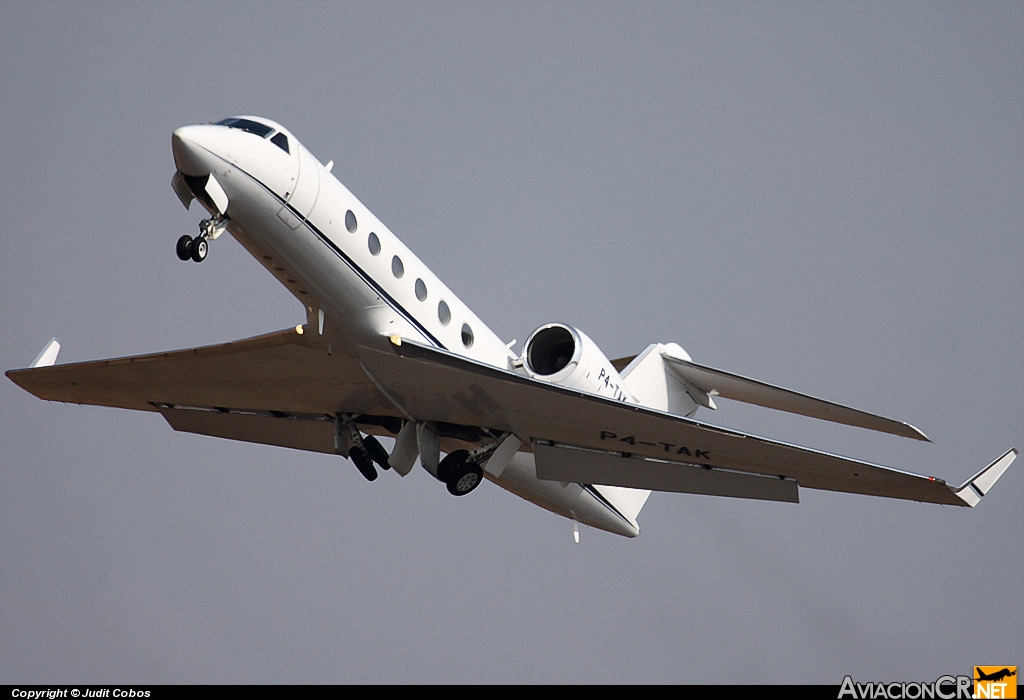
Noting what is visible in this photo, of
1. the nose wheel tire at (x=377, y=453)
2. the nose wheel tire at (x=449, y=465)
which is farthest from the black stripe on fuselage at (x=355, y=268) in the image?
the nose wheel tire at (x=377, y=453)

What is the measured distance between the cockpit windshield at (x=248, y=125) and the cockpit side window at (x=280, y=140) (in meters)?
0.08

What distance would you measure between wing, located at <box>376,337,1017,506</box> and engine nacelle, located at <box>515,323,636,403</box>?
1.65 ft

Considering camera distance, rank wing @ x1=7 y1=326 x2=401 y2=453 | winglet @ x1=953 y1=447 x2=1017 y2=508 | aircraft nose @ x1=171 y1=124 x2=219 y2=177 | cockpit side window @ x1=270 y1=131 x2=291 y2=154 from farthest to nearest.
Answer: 1. wing @ x1=7 y1=326 x2=401 y2=453
2. winglet @ x1=953 y1=447 x2=1017 y2=508
3. cockpit side window @ x1=270 y1=131 x2=291 y2=154
4. aircraft nose @ x1=171 y1=124 x2=219 y2=177

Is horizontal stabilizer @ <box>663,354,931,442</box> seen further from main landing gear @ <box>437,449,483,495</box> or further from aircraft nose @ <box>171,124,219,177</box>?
aircraft nose @ <box>171,124,219,177</box>

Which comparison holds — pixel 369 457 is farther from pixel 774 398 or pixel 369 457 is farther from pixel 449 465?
pixel 774 398

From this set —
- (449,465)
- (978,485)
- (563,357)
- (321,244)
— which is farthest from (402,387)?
(978,485)

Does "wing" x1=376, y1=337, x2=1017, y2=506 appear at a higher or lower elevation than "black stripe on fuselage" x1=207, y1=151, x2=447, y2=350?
lower

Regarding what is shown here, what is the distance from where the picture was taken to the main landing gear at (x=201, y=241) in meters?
11.3

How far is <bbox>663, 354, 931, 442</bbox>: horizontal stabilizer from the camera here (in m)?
14.3

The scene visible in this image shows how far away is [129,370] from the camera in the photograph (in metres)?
15.7

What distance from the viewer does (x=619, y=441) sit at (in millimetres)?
14539

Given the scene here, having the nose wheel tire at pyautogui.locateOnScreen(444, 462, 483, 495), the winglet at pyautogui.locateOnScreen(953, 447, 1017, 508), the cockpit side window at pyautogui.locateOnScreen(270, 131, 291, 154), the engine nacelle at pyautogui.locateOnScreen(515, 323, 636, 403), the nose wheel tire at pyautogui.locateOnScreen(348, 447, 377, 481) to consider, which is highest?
the cockpit side window at pyautogui.locateOnScreen(270, 131, 291, 154)

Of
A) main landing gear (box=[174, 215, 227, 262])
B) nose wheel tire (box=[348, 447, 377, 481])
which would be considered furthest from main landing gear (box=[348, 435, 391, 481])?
main landing gear (box=[174, 215, 227, 262])

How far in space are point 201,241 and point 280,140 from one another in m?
1.49
